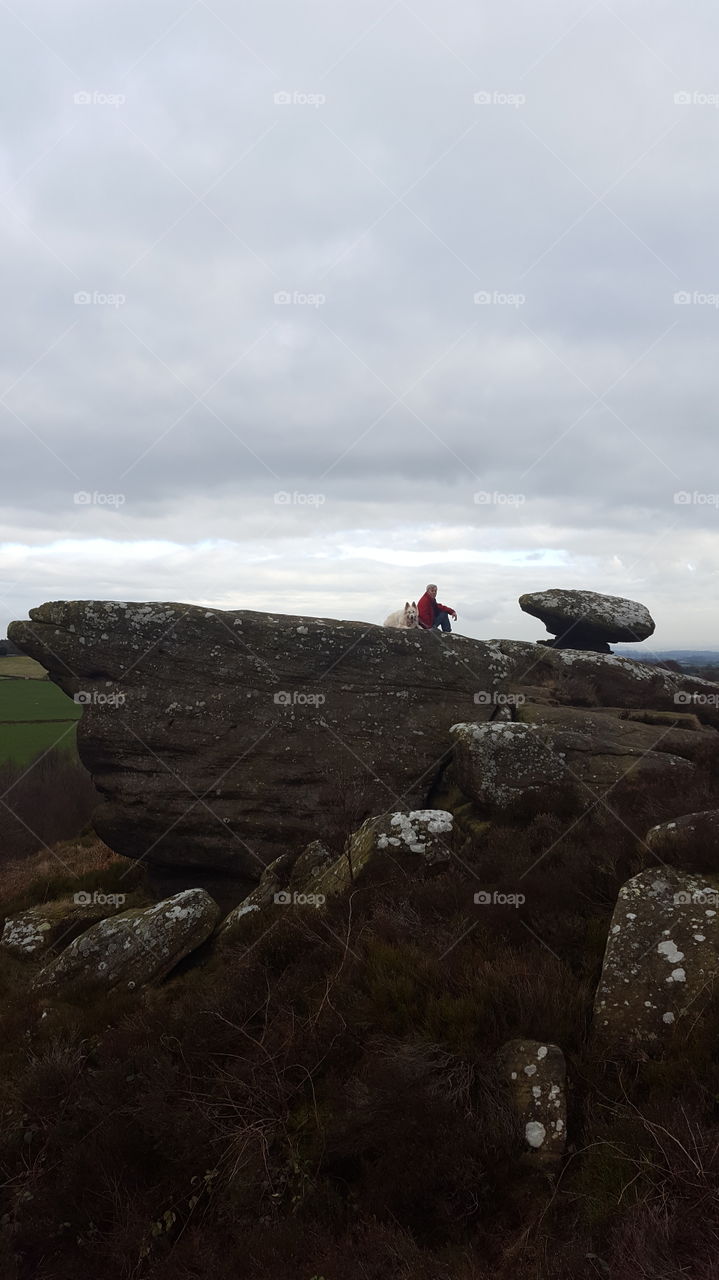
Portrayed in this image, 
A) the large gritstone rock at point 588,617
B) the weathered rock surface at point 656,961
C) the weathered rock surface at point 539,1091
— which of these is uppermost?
the large gritstone rock at point 588,617

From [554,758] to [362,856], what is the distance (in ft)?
12.5

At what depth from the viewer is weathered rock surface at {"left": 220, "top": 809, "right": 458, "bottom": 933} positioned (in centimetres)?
877

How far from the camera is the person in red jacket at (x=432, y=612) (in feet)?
56.2

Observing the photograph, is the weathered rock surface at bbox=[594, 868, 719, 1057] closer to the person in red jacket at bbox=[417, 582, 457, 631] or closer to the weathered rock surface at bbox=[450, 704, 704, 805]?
the weathered rock surface at bbox=[450, 704, 704, 805]

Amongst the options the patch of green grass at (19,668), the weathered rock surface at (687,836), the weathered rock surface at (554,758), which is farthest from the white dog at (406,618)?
the patch of green grass at (19,668)

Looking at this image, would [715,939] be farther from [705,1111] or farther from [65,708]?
[65,708]

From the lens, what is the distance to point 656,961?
224 inches

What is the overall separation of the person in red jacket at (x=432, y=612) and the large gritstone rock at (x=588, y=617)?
90.2 inches

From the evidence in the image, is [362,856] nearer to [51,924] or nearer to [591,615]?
[51,924]

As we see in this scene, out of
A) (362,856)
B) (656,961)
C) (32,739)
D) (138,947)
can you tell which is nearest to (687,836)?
(656,961)

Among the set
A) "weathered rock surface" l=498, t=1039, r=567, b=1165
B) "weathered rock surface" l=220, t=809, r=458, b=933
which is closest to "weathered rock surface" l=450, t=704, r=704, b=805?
"weathered rock surface" l=220, t=809, r=458, b=933

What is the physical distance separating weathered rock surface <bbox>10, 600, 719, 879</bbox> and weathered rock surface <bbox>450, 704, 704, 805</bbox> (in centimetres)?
193

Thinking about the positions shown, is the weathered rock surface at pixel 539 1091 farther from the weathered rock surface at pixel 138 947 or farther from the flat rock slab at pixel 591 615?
the flat rock slab at pixel 591 615

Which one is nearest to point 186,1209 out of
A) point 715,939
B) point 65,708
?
point 715,939
